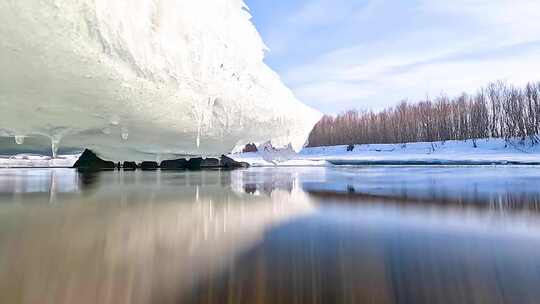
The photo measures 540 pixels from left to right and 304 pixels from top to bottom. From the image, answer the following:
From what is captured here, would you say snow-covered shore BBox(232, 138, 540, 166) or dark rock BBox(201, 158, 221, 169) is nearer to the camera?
dark rock BBox(201, 158, 221, 169)

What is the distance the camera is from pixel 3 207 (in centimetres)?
243

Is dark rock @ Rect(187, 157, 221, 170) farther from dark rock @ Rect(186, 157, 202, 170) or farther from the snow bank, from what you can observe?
the snow bank

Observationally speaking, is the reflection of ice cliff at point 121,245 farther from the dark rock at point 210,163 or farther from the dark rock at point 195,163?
the dark rock at point 210,163

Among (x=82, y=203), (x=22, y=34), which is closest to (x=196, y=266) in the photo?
(x=22, y=34)

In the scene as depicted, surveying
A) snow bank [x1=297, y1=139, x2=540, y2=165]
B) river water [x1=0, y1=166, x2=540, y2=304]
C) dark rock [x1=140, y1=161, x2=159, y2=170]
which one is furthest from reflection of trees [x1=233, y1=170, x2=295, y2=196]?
snow bank [x1=297, y1=139, x2=540, y2=165]

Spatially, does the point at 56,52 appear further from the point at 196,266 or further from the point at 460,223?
the point at 460,223

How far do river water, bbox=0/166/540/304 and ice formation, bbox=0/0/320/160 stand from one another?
101 cm

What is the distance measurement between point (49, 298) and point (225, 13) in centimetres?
279

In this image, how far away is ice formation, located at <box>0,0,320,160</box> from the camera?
199cm

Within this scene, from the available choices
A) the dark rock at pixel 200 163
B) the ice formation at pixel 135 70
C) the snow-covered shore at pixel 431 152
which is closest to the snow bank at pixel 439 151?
the snow-covered shore at pixel 431 152

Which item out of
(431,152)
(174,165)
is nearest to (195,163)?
(174,165)

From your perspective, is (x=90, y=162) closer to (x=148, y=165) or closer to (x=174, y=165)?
(x=148, y=165)

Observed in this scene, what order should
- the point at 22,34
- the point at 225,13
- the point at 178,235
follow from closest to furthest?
the point at 178,235 < the point at 22,34 < the point at 225,13

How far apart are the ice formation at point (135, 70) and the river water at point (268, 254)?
1014 mm
